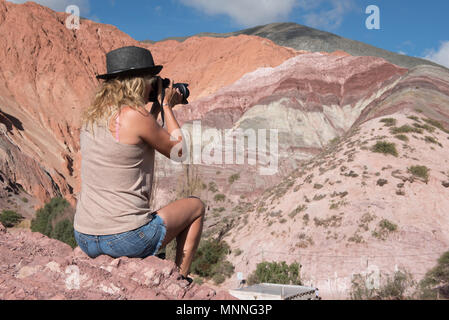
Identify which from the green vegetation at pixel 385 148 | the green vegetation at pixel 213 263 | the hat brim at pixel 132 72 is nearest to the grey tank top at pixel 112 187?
the hat brim at pixel 132 72

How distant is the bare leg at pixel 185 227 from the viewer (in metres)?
2.83

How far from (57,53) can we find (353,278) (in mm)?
49719

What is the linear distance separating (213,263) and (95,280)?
560 inches

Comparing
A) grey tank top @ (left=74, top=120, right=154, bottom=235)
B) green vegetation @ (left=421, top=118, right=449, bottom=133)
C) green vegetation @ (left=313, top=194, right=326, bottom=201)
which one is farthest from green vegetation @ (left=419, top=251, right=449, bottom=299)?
green vegetation @ (left=421, top=118, right=449, bottom=133)

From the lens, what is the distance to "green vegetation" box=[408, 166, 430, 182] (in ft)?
55.4

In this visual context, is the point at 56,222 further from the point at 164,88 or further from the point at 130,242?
the point at 130,242

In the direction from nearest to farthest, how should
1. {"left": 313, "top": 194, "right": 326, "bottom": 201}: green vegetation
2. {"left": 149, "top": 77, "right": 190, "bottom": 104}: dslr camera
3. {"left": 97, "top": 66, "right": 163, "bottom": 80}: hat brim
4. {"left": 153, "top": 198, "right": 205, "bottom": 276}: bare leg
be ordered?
{"left": 97, "top": 66, "right": 163, "bottom": 80}: hat brim → {"left": 153, "top": 198, "right": 205, "bottom": 276}: bare leg → {"left": 149, "top": 77, "right": 190, "bottom": 104}: dslr camera → {"left": 313, "top": 194, "right": 326, "bottom": 201}: green vegetation

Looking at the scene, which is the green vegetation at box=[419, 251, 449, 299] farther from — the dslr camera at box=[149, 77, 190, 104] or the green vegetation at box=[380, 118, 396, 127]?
the green vegetation at box=[380, 118, 396, 127]

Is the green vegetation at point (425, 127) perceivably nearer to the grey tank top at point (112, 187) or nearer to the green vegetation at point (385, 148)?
the green vegetation at point (385, 148)

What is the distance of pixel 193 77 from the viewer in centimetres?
5759

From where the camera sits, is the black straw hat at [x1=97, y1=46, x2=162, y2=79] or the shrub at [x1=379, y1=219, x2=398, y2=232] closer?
the black straw hat at [x1=97, y1=46, x2=162, y2=79]

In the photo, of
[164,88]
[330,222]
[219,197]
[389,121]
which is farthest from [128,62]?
[219,197]

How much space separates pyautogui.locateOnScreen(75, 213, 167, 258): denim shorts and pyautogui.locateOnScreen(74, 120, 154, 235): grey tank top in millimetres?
36

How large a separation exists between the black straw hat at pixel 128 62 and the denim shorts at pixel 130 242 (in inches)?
36.7
